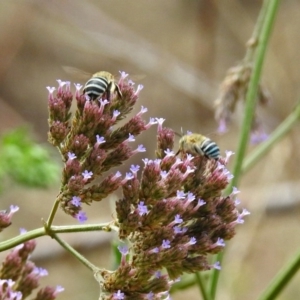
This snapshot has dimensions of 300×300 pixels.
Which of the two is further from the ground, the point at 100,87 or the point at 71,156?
the point at 100,87

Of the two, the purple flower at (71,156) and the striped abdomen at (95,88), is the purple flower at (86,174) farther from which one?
the striped abdomen at (95,88)

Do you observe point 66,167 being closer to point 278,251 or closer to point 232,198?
point 232,198

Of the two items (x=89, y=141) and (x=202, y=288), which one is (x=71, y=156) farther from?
(x=202, y=288)

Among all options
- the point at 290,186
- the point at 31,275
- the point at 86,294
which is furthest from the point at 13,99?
the point at 31,275

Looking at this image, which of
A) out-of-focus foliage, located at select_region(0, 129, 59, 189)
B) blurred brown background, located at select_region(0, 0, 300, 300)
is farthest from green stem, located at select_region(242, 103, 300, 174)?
blurred brown background, located at select_region(0, 0, 300, 300)

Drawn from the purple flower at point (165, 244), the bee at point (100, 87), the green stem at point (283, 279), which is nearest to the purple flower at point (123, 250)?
the purple flower at point (165, 244)

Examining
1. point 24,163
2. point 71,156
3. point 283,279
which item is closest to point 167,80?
point 24,163
